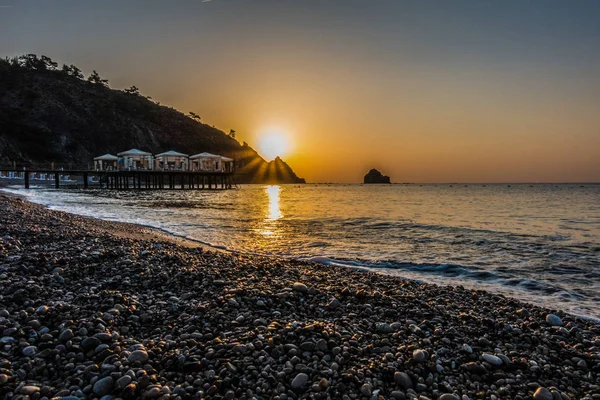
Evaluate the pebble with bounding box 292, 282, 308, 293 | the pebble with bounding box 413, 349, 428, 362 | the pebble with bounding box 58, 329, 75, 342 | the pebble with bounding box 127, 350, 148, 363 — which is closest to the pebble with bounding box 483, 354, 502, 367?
the pebble with bounding box 413, 349, 428, 362

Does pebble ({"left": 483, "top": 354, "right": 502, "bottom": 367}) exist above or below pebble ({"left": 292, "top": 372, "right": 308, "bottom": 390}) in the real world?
below

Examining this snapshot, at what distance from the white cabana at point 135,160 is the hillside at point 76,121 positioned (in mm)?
16868

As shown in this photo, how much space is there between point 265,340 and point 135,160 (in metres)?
66.0

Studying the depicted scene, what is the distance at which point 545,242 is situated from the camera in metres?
13.1

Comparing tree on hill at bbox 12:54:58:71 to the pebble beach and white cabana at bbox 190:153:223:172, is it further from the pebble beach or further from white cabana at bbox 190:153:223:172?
the pebble beach

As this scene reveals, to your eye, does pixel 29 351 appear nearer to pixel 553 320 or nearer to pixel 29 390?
pixel 29 390

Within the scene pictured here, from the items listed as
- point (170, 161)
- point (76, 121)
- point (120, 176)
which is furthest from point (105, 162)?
point (76, 121)

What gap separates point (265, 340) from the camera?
11.9 feet

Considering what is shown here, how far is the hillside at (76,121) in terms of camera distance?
78.2m

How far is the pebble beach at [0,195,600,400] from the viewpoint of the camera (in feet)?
9.70

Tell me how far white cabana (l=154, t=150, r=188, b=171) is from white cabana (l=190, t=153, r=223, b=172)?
1.81 m

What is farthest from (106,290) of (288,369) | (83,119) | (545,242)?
(83,119)

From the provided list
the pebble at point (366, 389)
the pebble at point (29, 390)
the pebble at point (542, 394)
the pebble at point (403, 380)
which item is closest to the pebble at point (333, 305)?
the pebble at point (403, 380)

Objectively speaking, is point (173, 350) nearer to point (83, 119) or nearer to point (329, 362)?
point (329, 362)
